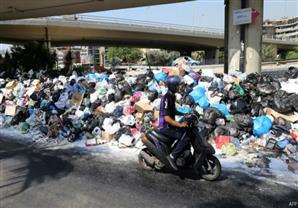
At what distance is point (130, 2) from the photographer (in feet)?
64.4

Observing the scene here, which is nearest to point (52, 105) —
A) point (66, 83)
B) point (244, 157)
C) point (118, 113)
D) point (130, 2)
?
point (66, 83)

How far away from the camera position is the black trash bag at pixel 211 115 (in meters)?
7.66

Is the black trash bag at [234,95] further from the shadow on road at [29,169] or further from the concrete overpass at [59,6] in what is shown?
the concrete overpass at [59,6]

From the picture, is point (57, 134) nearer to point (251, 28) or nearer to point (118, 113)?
point (118, 113)

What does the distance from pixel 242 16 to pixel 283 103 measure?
6979 millimetres

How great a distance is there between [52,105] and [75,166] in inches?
158

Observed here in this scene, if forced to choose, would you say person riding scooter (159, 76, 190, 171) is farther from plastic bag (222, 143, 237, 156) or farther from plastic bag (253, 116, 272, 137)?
plastic bag (253, 116, 272, 137)

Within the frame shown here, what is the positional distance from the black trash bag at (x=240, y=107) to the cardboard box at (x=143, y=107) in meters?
1.81

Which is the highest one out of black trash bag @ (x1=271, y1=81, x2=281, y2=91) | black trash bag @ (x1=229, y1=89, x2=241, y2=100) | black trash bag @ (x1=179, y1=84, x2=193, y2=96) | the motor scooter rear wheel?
black trash bag @ (x1=271, y1=81, x2=281, y2=91)

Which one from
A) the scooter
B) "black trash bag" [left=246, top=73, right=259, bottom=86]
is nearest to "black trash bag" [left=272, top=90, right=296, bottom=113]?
"black trash bag" [left=246, top=73, right=259, bottom=86]

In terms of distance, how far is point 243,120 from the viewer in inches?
295

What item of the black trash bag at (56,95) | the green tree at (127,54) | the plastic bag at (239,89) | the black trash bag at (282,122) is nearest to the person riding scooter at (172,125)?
the black trash bag at (282,122)

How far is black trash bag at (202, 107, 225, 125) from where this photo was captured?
25.1 ft

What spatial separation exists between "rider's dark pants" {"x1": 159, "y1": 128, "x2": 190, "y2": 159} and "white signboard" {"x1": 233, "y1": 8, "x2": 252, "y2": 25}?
360 inches
